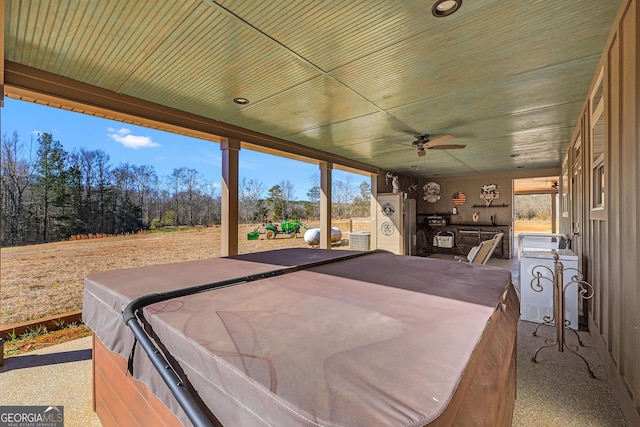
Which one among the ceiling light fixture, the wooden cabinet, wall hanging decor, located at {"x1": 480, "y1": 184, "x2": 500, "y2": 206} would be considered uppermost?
the ceiling light fixture

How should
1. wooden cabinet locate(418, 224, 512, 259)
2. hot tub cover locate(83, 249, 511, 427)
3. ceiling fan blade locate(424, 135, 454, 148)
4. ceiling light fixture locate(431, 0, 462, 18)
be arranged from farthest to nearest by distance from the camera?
wooden cabinet locate(418, 224, 512, 259) → ceiling fan blade locate(424, 135, 454, 148) → ceiling light fixture locate(431, 0, 462, 18) → hot tub cover locate(83, 249, 511, 427)

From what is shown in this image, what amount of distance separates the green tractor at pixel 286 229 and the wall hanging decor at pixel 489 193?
229 inches

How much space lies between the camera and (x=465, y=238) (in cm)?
868

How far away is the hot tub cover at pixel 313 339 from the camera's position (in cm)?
59

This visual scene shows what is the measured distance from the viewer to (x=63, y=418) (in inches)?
71.0

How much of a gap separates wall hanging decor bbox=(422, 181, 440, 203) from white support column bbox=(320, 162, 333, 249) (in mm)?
5098

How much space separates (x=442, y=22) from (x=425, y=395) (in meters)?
2.27

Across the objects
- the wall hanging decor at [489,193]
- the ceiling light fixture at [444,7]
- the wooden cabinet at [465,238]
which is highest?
the ceiling light fixture at [444,7]

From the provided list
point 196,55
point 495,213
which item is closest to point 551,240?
point 495,213

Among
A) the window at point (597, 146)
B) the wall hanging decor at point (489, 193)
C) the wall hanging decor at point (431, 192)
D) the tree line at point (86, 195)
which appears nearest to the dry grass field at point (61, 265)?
the tree line at point (86, 195)

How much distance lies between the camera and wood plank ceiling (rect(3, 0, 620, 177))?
1854 millimetres

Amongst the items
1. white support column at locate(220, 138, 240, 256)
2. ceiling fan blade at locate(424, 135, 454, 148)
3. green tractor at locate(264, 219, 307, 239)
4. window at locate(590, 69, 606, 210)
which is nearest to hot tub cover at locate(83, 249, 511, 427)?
window at locate(590, 69, 606, 210)

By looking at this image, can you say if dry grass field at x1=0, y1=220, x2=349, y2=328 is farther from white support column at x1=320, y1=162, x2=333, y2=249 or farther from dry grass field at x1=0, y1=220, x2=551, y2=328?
white support column at x1=320, y1=162, x2=333, y2=249

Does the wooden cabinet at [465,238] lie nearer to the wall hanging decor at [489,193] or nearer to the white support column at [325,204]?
the wall hanging decor at [489,193]
